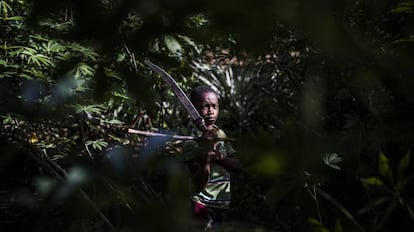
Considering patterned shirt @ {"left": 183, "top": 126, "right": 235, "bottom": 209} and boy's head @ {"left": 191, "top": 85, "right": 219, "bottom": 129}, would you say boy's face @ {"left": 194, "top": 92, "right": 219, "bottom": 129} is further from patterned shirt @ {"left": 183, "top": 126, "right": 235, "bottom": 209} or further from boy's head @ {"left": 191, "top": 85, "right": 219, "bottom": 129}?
patterned shirt @ {"left": 183, "top": 126, "right": 235, "bottom": 209}

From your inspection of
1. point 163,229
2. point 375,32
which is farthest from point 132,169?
point 375,32

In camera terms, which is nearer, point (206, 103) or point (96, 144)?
point (96, 144)

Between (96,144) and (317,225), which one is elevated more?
(317,225)

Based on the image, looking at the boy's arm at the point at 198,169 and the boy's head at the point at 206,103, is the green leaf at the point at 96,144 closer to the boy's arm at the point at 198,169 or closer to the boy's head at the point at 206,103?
the boy's head at the point at 206,103

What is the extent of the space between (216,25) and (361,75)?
1.27 ft

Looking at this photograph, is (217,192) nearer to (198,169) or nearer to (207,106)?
(207,106)

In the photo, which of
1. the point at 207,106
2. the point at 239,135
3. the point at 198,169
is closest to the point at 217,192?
the point at 207,106

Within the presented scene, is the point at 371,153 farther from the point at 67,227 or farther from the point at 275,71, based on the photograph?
the point at 275,71

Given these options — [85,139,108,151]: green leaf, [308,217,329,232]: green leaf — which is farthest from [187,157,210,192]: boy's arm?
[85,139,108,151]: green leaf

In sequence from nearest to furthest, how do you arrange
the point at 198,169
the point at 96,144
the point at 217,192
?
the point at 198,169 < the point at 96,144 < the point at 217,192

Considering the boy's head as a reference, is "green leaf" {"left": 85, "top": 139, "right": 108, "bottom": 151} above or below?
below

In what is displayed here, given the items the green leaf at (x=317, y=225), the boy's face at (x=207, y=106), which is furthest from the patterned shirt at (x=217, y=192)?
the green leaf at (x=317, y=225)

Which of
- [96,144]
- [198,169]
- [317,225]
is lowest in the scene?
[96,144]

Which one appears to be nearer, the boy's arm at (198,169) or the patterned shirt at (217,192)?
the boy's arm at (198,169)
